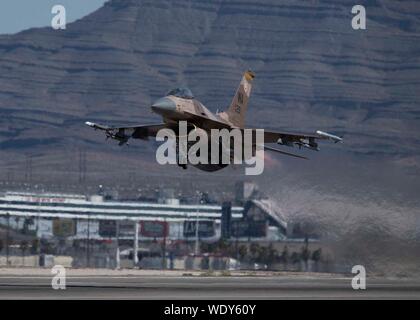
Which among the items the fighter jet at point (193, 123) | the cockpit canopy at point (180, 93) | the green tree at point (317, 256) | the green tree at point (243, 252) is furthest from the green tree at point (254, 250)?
the cockpit canopy at point (180, 93)

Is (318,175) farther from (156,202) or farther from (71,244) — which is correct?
(156,202)

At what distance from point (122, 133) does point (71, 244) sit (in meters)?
54.6

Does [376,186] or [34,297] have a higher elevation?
[376,186]

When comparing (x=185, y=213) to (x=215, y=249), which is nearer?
(x=215, y=249)

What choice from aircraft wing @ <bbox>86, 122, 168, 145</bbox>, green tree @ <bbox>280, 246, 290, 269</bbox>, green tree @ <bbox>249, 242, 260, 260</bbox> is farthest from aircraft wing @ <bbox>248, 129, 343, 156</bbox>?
green tree @ <bbox>249, 242, 260, 260</bbox>

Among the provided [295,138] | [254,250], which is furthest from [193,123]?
[254,250]

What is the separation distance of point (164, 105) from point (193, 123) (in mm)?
2080

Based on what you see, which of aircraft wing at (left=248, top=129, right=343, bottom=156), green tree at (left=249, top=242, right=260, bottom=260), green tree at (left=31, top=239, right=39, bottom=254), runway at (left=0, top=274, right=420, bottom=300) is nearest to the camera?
runway at (left=0, top=274, right=420, bottom=300)

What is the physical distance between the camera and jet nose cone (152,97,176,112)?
175 ft

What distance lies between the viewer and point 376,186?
5903cm
